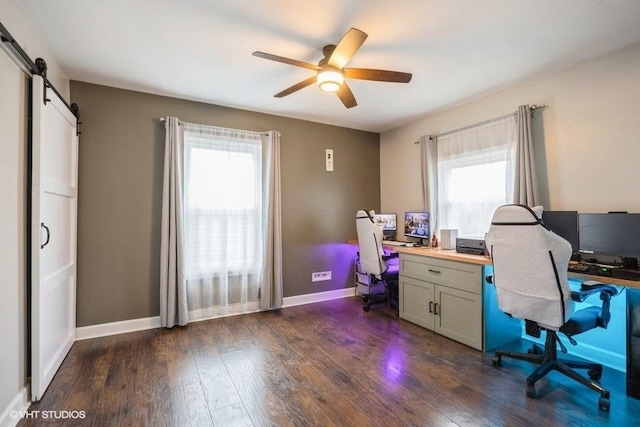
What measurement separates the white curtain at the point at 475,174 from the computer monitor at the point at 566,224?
0.49 m

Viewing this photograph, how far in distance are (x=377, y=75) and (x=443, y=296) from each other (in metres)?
2.13

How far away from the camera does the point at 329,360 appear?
2.40 m

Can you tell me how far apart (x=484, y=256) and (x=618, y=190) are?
1086 mm

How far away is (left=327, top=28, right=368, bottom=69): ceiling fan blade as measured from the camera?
70.1 inches

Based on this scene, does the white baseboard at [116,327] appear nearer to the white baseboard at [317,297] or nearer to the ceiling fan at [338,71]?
the white baseboard at [317,297]

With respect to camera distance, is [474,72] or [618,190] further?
[474,72]

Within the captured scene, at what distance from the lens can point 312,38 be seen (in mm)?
2154

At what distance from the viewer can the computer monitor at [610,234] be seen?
6.73ft

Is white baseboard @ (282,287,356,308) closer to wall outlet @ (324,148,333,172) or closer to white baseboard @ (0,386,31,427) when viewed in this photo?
wall outlet @ (324,148,333,172)

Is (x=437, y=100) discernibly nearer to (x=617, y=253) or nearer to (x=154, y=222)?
(x=617, y=253)

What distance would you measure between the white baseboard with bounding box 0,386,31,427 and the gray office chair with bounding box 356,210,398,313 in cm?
302

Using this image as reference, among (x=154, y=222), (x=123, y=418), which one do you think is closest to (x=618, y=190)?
(x=123, y=418)

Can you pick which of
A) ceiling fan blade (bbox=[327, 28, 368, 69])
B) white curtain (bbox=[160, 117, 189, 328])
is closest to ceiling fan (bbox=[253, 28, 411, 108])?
ceiling fan blade (bbox=[327, 28, 368, 69])

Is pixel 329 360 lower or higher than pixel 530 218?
lower
